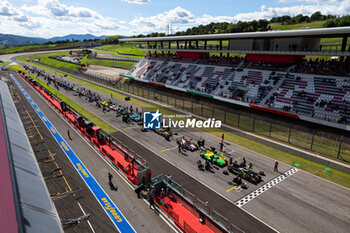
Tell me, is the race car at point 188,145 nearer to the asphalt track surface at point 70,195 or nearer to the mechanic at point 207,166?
the mechanic at point 207,166

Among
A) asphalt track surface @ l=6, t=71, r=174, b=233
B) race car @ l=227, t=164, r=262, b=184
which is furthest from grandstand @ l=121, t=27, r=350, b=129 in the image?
asphalt track surface @ l=6, t=71, r=174, b=233

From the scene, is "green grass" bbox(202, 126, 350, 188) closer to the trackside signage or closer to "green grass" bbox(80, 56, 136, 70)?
the trackside signage

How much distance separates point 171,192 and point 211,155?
8.00m

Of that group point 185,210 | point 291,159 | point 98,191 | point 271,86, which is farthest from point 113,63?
point 185,210

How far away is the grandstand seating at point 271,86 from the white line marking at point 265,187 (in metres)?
12.4

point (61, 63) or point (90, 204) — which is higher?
point (61, 63)

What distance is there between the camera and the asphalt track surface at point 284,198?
623 inches

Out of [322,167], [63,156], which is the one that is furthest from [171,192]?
[322,167]

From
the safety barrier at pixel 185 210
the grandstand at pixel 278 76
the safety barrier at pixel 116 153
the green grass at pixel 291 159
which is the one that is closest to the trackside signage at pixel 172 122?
the green grass at pixel 291 159

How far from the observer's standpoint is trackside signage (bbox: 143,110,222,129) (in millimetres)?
34906

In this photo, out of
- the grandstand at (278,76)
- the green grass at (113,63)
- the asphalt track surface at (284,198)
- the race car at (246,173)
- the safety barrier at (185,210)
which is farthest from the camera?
the green grass at (113,63)

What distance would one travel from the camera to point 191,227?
14.0m

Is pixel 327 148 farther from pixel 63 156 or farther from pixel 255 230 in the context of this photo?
pixel 63 156

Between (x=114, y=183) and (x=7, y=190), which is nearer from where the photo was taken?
(x=7, y=190)
